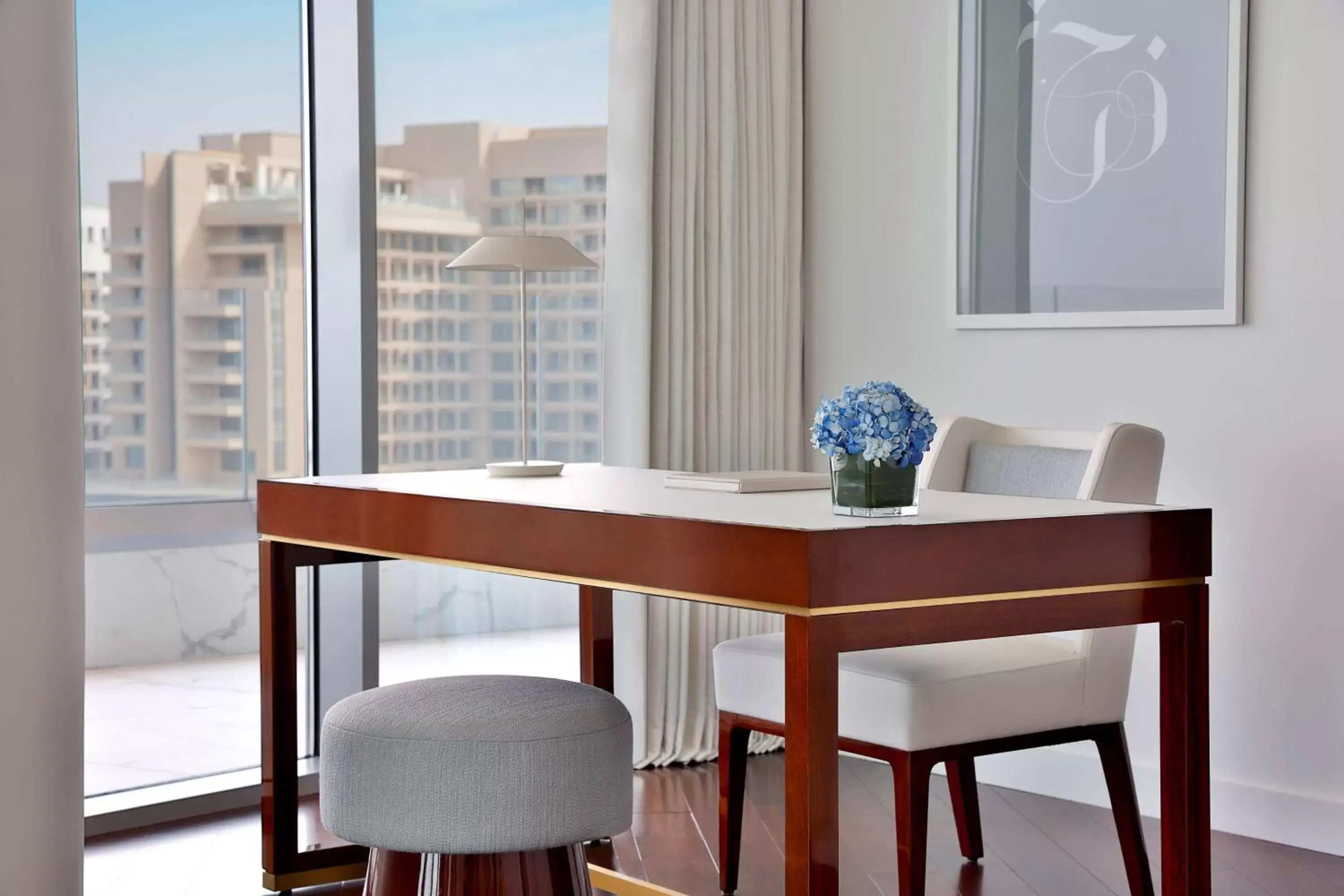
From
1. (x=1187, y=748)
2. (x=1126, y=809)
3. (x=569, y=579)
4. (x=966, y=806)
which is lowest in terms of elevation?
(x=966, y=806)

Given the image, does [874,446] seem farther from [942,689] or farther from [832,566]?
[942,689]

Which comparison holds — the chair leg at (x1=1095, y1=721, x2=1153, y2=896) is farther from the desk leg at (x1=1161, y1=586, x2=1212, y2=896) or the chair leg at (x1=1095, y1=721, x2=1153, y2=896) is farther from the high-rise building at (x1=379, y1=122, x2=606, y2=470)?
the high-rise building at (x1=379, y1=122, x2=606, y2=470)

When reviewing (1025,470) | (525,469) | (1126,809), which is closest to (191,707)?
(525,469)

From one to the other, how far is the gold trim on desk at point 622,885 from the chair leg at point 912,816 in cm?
37

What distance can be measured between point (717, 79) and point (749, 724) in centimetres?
180

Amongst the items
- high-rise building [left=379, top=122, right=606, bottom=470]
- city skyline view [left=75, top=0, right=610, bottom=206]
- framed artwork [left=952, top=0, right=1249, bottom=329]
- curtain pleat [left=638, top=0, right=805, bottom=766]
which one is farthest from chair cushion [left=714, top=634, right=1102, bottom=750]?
city skyline view [left=75, top=0, right=610, bottom=206]

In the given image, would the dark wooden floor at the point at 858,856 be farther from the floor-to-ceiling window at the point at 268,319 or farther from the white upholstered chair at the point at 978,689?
the floor-to-ceiling window at the point at 268,319

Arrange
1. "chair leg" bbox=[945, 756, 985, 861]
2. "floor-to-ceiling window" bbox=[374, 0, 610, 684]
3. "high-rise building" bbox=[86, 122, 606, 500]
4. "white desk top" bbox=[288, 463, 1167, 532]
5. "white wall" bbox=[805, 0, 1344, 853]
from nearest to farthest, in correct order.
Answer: "white desk top" bbox=[288, 463, 1167, 532], "chair leg" bbox=[945, 756, 985, 861], "white wall" bbox=[805, 0, 1344, 853], "high-rise building" bbox=[86, 122, 606, 500], "floor-to-ceiling window" bbox=[374, 0, 610, 684]

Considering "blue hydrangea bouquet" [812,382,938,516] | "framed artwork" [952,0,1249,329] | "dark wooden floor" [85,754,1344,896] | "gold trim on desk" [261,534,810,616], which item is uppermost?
"framed artwork" [952,0,1249,329]

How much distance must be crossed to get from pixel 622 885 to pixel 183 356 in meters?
1.51

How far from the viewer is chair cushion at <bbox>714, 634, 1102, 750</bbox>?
7.55ft

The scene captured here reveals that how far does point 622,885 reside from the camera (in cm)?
261

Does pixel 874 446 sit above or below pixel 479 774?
above

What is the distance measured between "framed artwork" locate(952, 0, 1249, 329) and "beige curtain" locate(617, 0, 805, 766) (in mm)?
488
